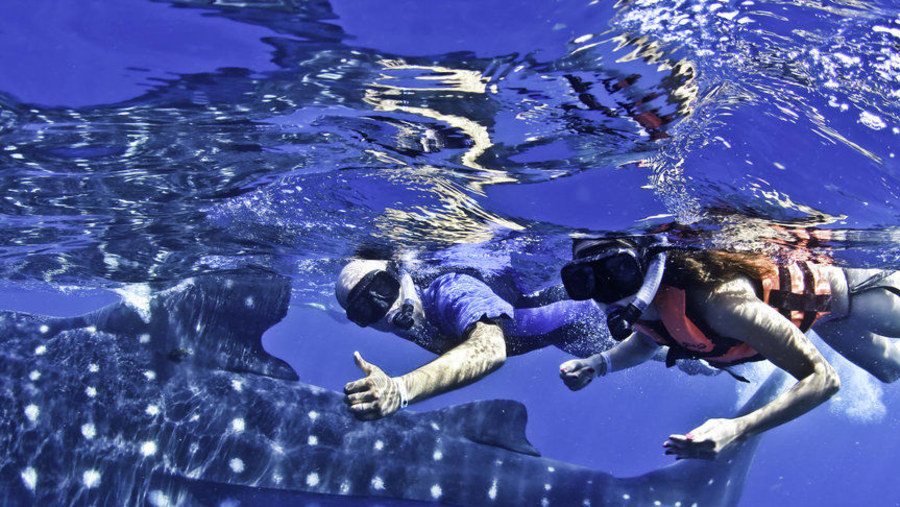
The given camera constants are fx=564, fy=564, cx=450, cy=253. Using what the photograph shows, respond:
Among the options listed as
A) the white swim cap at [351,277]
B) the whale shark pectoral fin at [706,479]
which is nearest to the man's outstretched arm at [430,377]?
the white swim cap at [351,277]

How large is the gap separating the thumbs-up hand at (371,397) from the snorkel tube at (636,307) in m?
2.05

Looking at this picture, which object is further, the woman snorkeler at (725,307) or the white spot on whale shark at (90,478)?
the white spot on whale shark at (90,478)

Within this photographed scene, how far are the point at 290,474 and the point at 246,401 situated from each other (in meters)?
1.13

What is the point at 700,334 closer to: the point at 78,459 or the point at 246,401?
the point at 246,401

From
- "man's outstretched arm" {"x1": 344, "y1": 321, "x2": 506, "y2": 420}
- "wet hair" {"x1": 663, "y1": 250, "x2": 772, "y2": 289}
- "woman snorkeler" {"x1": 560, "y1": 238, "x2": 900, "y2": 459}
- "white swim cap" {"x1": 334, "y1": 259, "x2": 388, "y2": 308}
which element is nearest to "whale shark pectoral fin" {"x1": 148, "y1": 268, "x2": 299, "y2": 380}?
"white swim cap" {"x1": 334, "y1": 259, "x2": 388, "y2": 308}

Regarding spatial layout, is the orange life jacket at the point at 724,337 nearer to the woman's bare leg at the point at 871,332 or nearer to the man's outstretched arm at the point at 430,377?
the woman's bare leg at the point at 871,332

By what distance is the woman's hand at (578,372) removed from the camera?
665 cm

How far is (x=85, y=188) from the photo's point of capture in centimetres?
742

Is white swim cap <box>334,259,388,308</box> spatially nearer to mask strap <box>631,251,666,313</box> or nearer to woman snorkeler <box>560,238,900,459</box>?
woman snorkeler <box>560,238,900,459</box>

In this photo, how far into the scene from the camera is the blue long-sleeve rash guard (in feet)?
21.7

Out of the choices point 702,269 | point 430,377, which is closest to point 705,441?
point 702,269

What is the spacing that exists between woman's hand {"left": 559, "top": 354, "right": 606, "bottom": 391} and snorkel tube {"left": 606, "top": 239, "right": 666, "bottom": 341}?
69.1 inches

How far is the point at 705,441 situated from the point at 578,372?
2644 millimetres

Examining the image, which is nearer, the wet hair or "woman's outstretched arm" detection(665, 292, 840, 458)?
"woman's outstretched arm" detection(665, 292, 840, 458)
